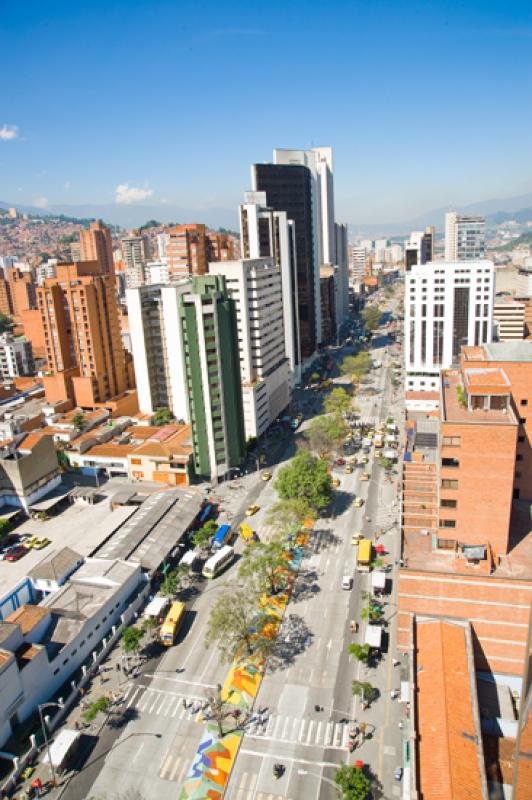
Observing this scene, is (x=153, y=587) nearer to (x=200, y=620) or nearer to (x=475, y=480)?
(x=200, y=620)

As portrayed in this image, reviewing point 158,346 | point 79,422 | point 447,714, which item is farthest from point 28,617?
point 158,346

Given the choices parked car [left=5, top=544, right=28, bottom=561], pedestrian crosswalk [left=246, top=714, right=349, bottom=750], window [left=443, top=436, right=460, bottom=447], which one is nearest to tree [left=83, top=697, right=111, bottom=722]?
pedestrian crosswalk [left=246, top=714, right=349, bottom=750]

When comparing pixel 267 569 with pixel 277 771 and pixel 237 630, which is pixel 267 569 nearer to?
pixel 237 630

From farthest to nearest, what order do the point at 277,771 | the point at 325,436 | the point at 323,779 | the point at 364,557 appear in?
1. the point at 325,436
2. the point at 364,557
3. the point at 277,771
4. the point at 323,779

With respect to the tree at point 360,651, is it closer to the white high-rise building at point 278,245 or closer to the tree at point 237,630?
the tree at point 237,630

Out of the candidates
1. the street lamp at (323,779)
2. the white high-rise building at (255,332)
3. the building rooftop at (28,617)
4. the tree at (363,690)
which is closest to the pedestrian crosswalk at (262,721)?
the street lamp at (323,779)

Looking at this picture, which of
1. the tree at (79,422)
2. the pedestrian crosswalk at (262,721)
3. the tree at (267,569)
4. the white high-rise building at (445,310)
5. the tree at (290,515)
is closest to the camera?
the pedestrian crosswalk at (262,721)

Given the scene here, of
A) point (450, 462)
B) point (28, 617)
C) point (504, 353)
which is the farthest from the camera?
point (504, 353)
